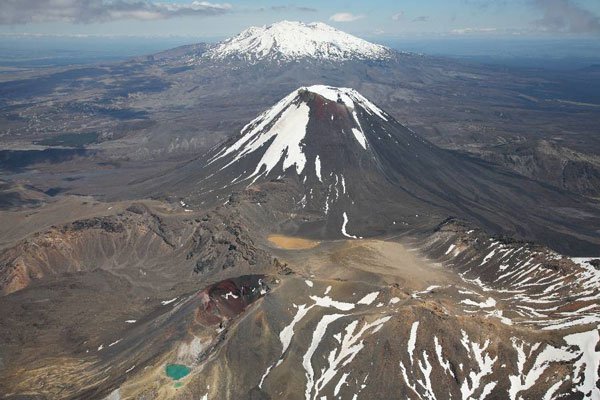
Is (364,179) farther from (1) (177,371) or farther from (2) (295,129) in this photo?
(1) (177,371)

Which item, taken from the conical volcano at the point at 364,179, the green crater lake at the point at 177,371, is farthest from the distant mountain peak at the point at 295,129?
the green crater lake at the point at 177,371

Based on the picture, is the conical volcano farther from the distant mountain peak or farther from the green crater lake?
the green crater lake

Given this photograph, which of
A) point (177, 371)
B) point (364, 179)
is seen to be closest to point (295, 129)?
point (364, 179)

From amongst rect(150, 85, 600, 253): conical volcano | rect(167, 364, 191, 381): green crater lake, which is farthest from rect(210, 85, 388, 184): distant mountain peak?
rect(167, 364, 191, 381): green crater lake

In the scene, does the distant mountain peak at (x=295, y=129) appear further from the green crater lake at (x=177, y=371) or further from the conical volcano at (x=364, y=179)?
the green crater lake at (x=177, y=371)

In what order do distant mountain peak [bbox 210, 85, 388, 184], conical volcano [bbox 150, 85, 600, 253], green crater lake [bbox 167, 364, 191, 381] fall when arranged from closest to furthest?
green crater lake [bbox 167, 364, 191, 381]
conical volcano [bbox 150, 85, 600, 253]
distant mountain peak [bbox 210, 85, 388, 184]

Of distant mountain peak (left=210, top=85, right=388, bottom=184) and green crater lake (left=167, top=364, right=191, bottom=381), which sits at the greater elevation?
distant mountain peak (left=210, top=85, right=388, bottom=184)
